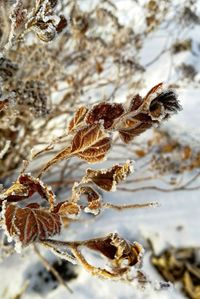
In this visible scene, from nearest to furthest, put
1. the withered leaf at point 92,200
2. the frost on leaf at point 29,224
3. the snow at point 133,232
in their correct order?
the frost on leaf at point 29,224, the withered leaf at point 92,200, the snow at point 133,232

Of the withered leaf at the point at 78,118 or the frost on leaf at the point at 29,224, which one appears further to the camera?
the withered leaf at the point at 78,118

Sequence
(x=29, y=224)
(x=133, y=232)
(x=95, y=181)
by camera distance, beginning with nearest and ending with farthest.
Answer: (x=29, y=224), (x=95, y=181), (x=133, y=232)

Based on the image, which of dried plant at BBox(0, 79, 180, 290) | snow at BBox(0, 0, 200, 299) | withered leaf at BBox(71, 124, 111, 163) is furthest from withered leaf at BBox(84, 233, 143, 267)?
snow at BBox(0, 0, 200, 299)

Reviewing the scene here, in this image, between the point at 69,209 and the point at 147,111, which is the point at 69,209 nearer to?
the point at 69,209

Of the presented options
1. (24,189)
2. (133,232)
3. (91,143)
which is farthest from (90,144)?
(133,232)

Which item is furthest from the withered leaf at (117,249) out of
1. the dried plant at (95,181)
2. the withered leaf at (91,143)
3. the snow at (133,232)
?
the snow at (133,232)

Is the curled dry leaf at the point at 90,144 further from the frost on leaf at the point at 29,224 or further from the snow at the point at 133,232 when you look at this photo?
the snow at the point at 133,232
